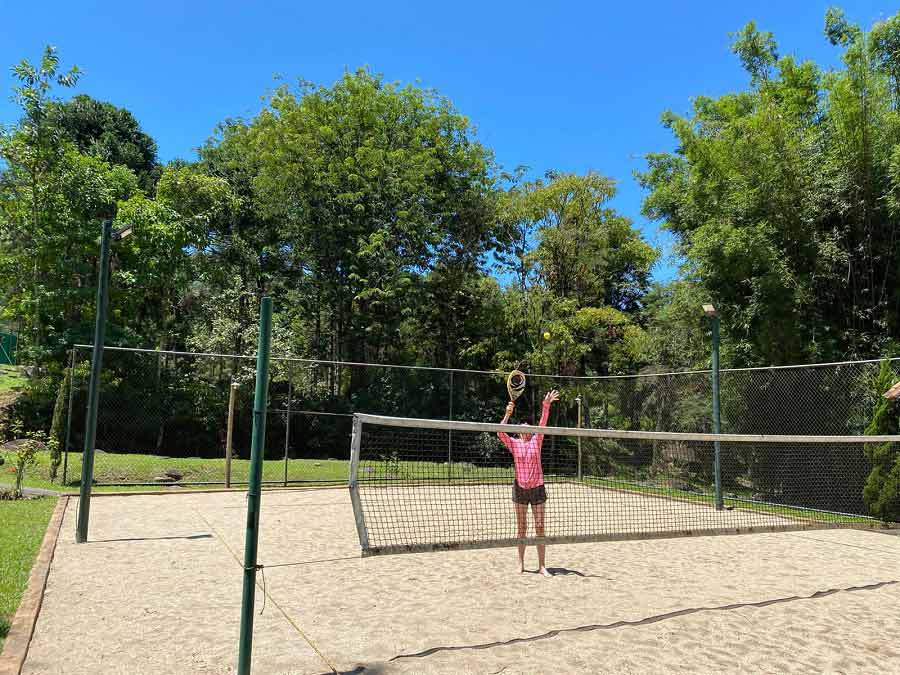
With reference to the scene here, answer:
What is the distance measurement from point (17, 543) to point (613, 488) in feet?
32.1

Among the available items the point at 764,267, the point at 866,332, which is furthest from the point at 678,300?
the point at 866,332

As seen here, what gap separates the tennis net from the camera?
6320 mm

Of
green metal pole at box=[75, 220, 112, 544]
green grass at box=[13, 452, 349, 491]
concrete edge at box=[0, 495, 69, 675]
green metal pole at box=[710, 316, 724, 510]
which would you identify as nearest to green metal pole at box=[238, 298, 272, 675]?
concrete edge at box=[0, 495, 69, 675]

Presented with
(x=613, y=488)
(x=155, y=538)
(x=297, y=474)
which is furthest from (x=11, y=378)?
(x=613, y=488)

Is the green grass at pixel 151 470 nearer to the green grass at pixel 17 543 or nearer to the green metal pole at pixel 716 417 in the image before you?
the green grass at pixel 17 543

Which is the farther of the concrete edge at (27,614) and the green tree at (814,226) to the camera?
the green tree at (814,226)

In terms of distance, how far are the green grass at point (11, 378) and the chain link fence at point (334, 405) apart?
4.72 meters

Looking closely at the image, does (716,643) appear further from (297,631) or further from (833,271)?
(833,271)

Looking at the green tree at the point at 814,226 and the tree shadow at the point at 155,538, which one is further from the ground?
the green tree at the point at 814,226

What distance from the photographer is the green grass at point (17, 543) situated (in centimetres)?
489

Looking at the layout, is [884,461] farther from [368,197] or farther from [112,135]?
[112,135]

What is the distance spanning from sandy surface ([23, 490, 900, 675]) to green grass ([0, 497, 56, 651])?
10.5 inches

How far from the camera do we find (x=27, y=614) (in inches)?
182

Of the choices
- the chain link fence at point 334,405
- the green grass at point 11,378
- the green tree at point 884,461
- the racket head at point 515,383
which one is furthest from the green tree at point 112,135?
the green tree at point 884,461
